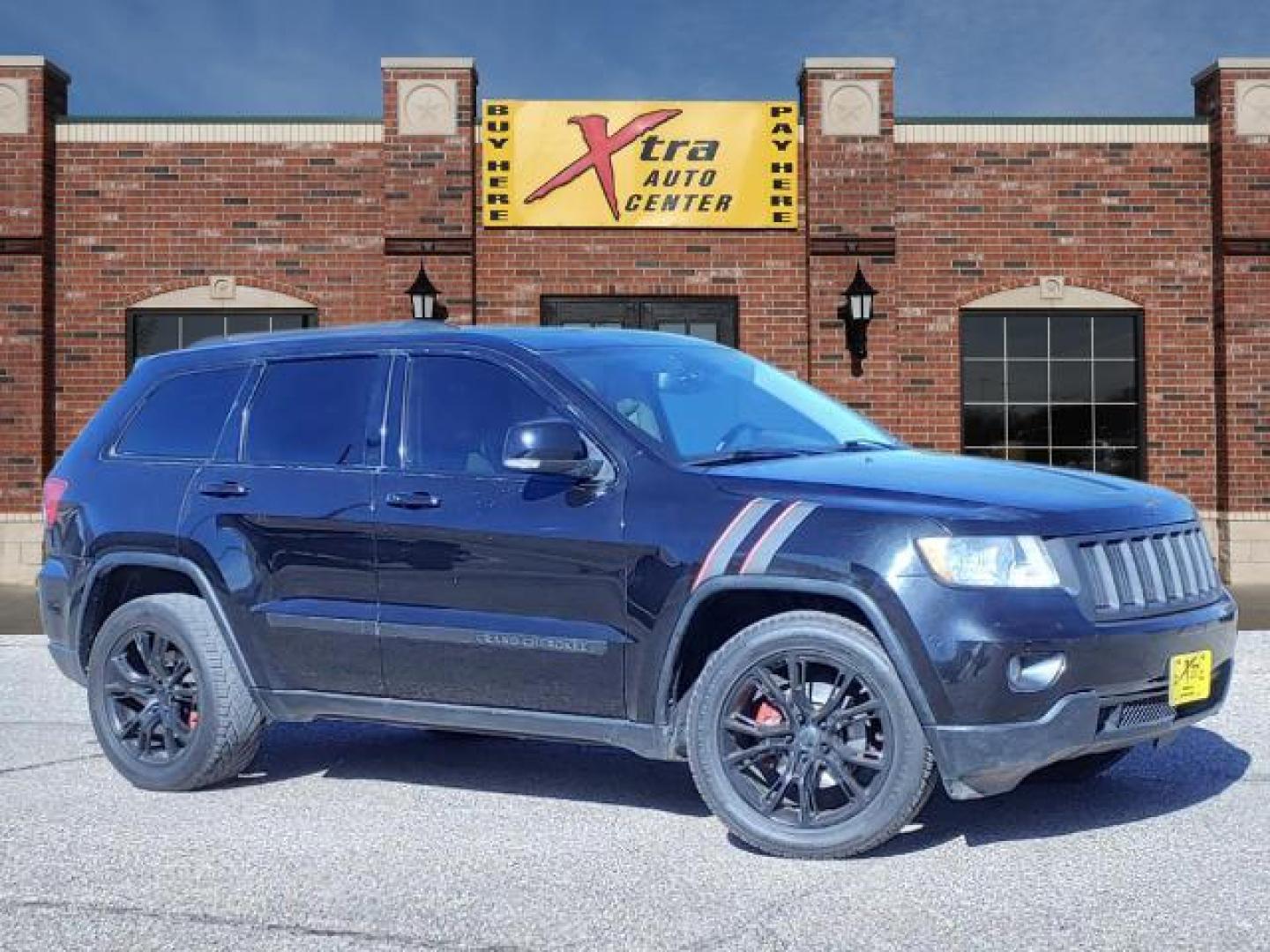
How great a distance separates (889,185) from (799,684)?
550 inches

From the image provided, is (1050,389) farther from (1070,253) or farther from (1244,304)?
(1244,304)

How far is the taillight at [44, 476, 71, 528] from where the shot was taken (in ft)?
22.8

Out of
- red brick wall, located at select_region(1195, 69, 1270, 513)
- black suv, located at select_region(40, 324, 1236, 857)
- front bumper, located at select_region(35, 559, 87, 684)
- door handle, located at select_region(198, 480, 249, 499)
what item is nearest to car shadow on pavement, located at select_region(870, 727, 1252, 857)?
black suv, located at select_region(40, 324, 1236, 857)

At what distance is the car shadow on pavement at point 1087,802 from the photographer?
5480mm

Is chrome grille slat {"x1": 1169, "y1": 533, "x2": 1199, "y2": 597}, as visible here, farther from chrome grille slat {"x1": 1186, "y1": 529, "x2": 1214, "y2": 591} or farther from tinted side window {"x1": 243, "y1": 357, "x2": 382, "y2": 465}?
tinted side window {"x1": 243, "y1": 357, "x2": 382, "y2": 465}

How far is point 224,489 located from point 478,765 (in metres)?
1.65

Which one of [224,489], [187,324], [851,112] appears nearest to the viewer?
[224,489]

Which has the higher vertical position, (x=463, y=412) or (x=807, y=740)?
(x=463, y=412)

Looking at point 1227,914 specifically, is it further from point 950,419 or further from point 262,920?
point 950,419

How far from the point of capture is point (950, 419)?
1852 centimetres

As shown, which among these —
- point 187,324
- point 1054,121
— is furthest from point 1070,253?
point 187,324

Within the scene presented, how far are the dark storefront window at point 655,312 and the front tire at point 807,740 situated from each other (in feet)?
44.5

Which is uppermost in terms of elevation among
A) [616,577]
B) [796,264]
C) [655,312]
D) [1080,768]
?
[796,264]

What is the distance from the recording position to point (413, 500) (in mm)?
5867
